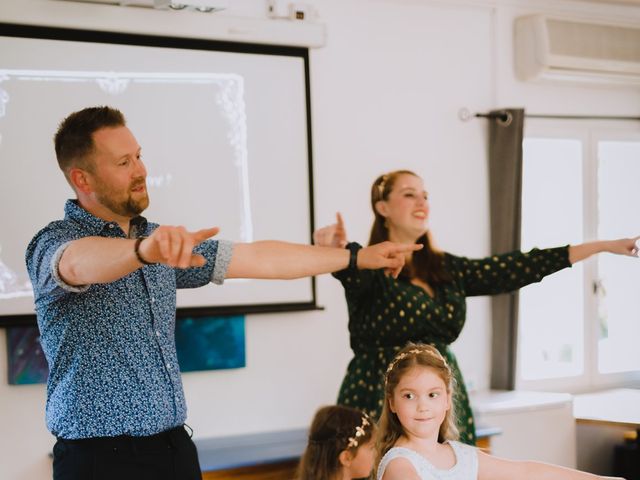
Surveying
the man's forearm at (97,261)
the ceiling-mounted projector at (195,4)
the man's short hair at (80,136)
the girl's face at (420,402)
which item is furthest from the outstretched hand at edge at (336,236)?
the ceiling-mounted projector at (195,4)

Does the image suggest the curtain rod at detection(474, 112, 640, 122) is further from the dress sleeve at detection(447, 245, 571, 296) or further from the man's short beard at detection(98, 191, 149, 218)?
the man's short beard at detection(98, 191, 149, 218)

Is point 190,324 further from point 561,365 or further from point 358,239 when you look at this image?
point 561,365

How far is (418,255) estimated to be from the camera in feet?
10.5

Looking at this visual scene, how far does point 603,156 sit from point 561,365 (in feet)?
4.09

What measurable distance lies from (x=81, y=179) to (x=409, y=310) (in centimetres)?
135

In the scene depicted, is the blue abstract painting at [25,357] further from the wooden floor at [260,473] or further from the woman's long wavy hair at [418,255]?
the woman's long wavy hair at [418,255]

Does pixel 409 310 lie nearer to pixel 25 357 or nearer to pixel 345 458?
pixel 345 458

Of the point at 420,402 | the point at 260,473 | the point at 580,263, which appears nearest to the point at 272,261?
the point at 420,402

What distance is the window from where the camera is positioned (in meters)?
5.15

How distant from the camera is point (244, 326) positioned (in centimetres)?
409

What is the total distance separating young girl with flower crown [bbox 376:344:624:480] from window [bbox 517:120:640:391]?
298cm

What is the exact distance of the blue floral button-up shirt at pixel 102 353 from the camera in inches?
77.7

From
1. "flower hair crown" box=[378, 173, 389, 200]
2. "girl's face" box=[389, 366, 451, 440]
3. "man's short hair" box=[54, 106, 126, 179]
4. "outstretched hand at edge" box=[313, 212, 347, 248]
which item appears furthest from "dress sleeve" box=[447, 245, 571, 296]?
"man's short hair" box=[54, 106, 126, 179]

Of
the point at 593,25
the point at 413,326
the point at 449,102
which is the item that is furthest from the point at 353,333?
the point at 593,25
